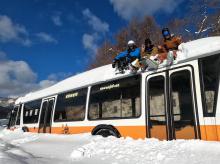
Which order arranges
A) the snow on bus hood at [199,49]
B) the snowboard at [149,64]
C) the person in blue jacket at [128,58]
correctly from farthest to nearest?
the person in blue jacket at [128,58]
the snowboard at [149,64]
the snow on bus hood at [199,49]

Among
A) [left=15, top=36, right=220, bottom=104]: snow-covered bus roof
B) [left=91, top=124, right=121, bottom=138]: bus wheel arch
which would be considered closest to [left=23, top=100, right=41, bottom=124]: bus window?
[left=15, top=36, right=220, bottom=104]: snow-covered bus roof

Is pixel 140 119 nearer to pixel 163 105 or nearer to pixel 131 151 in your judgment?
pixel 163 105

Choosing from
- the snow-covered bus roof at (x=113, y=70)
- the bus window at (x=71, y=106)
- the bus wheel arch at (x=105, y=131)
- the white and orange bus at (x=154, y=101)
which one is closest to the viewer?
the white and orange bus at (x=154, y=101)

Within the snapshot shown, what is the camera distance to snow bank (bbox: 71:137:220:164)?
611 cm

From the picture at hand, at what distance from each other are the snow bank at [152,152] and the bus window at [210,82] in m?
0.86

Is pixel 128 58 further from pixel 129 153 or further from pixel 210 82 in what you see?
pixel 129 153

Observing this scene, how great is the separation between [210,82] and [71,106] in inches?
250

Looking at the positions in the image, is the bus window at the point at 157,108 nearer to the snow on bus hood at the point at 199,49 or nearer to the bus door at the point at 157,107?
the bus door at the point at 157,107

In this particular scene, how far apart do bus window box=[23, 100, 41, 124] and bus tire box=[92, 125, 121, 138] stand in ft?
19.1

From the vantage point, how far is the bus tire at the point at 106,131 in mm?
9778

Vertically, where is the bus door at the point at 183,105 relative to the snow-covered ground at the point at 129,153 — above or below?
above

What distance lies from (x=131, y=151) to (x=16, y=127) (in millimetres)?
12653

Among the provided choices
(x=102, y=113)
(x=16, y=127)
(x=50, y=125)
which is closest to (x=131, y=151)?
(x=102, y=113)

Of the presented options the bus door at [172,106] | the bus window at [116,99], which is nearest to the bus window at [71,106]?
the bus window at [116,99]
